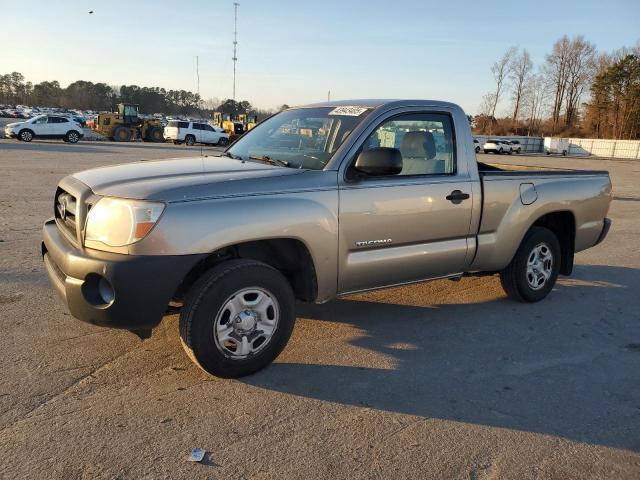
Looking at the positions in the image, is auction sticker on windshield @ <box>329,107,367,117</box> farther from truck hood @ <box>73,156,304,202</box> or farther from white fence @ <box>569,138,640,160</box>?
white fence @ <box>569,138,640,160</box>

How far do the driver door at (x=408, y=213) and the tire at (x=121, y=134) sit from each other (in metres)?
37.4

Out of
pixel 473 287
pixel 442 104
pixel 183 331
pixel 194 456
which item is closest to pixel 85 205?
pixel 183 331

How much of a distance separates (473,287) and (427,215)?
1.93 meters

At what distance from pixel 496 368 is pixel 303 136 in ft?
7.45

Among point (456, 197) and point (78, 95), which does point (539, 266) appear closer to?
point (456, 197)

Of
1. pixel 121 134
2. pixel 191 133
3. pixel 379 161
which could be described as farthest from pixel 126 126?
pixel 379 161

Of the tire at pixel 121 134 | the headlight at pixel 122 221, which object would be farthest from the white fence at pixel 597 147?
the headlight at pixel 122 221

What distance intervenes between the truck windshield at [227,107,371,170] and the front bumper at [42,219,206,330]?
125cm

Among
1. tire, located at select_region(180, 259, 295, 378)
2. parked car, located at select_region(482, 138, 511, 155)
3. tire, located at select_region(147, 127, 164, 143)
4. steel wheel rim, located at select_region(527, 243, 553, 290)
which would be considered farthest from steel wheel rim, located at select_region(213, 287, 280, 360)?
parked car, located at select_region(482, 138, 511, 155)

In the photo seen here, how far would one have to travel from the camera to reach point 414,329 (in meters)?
4.55

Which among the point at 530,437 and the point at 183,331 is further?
the point at 183,331

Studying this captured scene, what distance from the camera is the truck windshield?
4039 millimetres

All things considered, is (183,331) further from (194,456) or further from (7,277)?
(7,277)

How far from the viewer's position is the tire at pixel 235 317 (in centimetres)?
330
